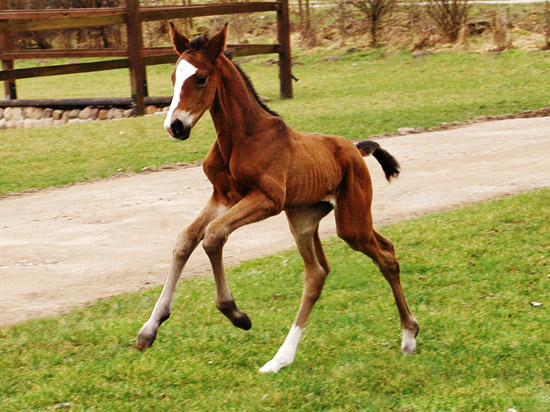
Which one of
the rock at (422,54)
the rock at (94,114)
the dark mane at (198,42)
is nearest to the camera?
the dark mane at (198,42)

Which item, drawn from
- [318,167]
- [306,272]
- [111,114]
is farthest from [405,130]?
[318,167]

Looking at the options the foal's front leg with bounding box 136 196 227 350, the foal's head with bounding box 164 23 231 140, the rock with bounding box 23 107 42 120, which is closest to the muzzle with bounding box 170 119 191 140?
the foal's head with bounding box 164 23 231 140

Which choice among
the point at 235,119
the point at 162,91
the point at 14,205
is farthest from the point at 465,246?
the point at 162,91

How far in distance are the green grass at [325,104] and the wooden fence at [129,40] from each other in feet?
2.61

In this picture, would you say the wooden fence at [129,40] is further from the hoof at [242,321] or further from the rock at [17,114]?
the hoof at [242,321]

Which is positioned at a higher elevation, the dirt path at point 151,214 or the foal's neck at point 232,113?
the foal's neck at point 232,113

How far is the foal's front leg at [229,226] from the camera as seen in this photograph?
184 inches

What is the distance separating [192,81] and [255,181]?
679mm

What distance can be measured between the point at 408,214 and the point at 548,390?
4.30 metres

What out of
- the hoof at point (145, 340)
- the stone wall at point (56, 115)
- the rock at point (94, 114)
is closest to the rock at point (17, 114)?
the stone wall at point (56, 115)

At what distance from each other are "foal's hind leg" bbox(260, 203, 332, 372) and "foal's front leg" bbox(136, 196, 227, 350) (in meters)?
0.61

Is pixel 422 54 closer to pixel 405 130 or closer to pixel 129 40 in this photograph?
pixel 405 130

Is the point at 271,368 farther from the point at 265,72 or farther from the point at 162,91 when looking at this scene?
the point at 265,72

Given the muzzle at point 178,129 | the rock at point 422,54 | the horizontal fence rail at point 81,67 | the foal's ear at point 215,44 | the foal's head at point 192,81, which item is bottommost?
the rock at point 422,54
